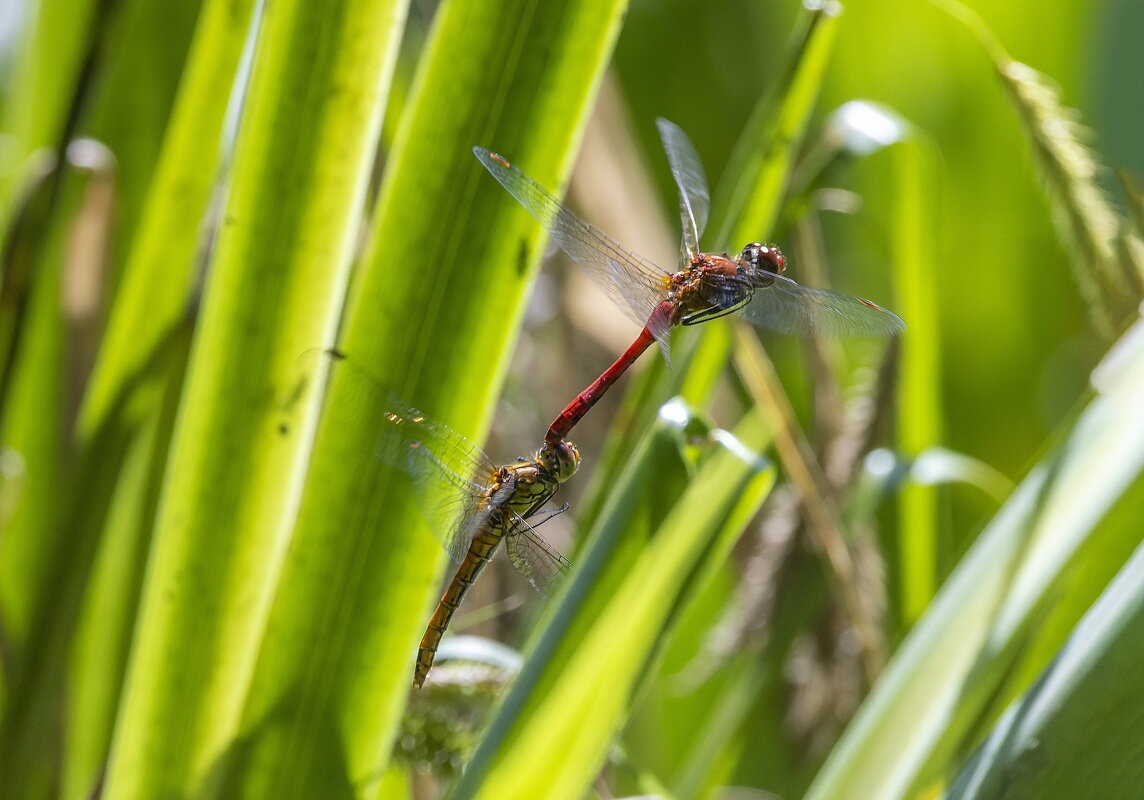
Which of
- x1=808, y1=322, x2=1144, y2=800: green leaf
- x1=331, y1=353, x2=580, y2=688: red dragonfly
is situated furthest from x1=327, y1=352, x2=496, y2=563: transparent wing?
x1=808, y1=322, x2=1144, y2=800: green leaf

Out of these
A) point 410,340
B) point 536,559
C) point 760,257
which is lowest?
point 536,559

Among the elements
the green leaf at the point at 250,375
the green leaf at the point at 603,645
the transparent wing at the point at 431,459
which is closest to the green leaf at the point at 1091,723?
the green leaf at the point at 603,645

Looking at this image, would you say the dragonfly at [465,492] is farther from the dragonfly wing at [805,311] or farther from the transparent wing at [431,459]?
the dragonfly wing at [805,311]

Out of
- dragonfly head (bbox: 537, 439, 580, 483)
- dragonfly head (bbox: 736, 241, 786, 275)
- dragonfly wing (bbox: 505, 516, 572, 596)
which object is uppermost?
dragonfly head (bbox: 736, 241, 786, 275)

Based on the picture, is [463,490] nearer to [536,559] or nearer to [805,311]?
[536,559]

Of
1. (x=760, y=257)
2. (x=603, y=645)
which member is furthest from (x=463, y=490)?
(x=760, y=257)

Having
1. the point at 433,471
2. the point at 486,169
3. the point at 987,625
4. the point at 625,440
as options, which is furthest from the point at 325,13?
the point at 987,625

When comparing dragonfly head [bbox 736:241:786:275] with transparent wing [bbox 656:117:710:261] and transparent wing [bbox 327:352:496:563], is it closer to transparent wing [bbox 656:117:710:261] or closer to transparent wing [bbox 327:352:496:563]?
transparent wing [bbox 656:117:710:261]
